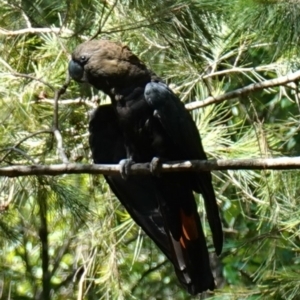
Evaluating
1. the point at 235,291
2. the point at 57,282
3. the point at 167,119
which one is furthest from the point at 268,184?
the point at 57,282

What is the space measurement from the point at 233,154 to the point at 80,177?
503 millimetres

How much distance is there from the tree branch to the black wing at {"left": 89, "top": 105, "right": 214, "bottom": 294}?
0.34 meters

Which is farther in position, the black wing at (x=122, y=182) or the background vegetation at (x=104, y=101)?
the black wing at (x=122, y=182)

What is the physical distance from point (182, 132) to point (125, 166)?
0.58 feet

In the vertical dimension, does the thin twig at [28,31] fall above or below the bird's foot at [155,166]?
above

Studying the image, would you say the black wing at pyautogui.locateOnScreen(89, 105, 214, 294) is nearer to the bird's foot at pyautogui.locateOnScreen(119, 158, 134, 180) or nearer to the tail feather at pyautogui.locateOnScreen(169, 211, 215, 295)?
the tail feather at pyautogui.locateOnScreen(169, 211, 215, 295)

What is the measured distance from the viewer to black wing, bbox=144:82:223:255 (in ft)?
7.22

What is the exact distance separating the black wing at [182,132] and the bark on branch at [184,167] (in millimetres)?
210

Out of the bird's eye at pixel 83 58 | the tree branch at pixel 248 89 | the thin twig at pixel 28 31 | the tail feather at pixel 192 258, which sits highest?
the thin twig at pixel 28 31

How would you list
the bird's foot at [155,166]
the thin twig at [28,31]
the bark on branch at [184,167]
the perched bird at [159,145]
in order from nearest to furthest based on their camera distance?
1. the bark on branch at [184,167]
2. the bird's foot at [155,166]
3. the perched bird at [159,145]
4. the thin twig at [28,31]

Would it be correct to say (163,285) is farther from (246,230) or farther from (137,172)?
(137,172)

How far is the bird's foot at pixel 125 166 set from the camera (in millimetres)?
2193

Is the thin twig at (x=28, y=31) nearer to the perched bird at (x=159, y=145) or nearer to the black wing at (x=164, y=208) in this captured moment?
the perched bird at (x=159, y=145)

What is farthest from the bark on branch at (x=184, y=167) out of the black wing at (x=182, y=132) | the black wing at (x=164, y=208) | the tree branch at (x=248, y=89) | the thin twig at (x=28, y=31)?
the thin twig at (x=28, y=31)
